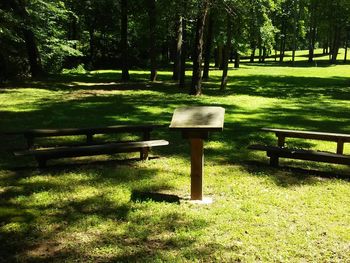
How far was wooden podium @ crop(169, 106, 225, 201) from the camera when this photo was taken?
6.22 m

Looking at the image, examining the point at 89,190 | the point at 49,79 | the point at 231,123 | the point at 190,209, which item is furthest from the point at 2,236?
the point at 49,79

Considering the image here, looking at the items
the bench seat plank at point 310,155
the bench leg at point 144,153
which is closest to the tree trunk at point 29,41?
the bench leg at point 144,153

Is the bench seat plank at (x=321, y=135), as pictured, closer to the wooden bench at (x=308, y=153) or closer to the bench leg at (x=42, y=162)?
the wooden bench at (x=308, y=153)

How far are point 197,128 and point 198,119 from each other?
434mm

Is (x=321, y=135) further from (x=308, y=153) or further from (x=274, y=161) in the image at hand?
(x=274, y=161)

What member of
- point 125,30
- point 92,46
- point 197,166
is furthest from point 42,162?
point 92,46

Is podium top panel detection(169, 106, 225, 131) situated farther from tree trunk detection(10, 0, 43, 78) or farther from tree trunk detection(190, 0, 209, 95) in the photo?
tree trunk detection(10, 0, 43, 78)

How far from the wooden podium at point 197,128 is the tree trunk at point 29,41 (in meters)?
18.7

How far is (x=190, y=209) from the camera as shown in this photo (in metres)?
6.40

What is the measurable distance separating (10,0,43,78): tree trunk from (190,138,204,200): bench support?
19181mm

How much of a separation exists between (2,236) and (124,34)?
23.7m

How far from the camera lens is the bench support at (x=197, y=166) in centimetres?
648

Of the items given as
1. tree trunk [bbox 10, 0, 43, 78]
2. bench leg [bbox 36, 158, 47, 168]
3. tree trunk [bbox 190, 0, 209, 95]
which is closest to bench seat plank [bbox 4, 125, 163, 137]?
bench leg [bbox 36, 158, 47, 168]

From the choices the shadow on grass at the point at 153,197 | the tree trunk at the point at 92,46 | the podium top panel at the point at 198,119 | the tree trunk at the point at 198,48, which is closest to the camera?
the podium top panel at the point at 198,119
